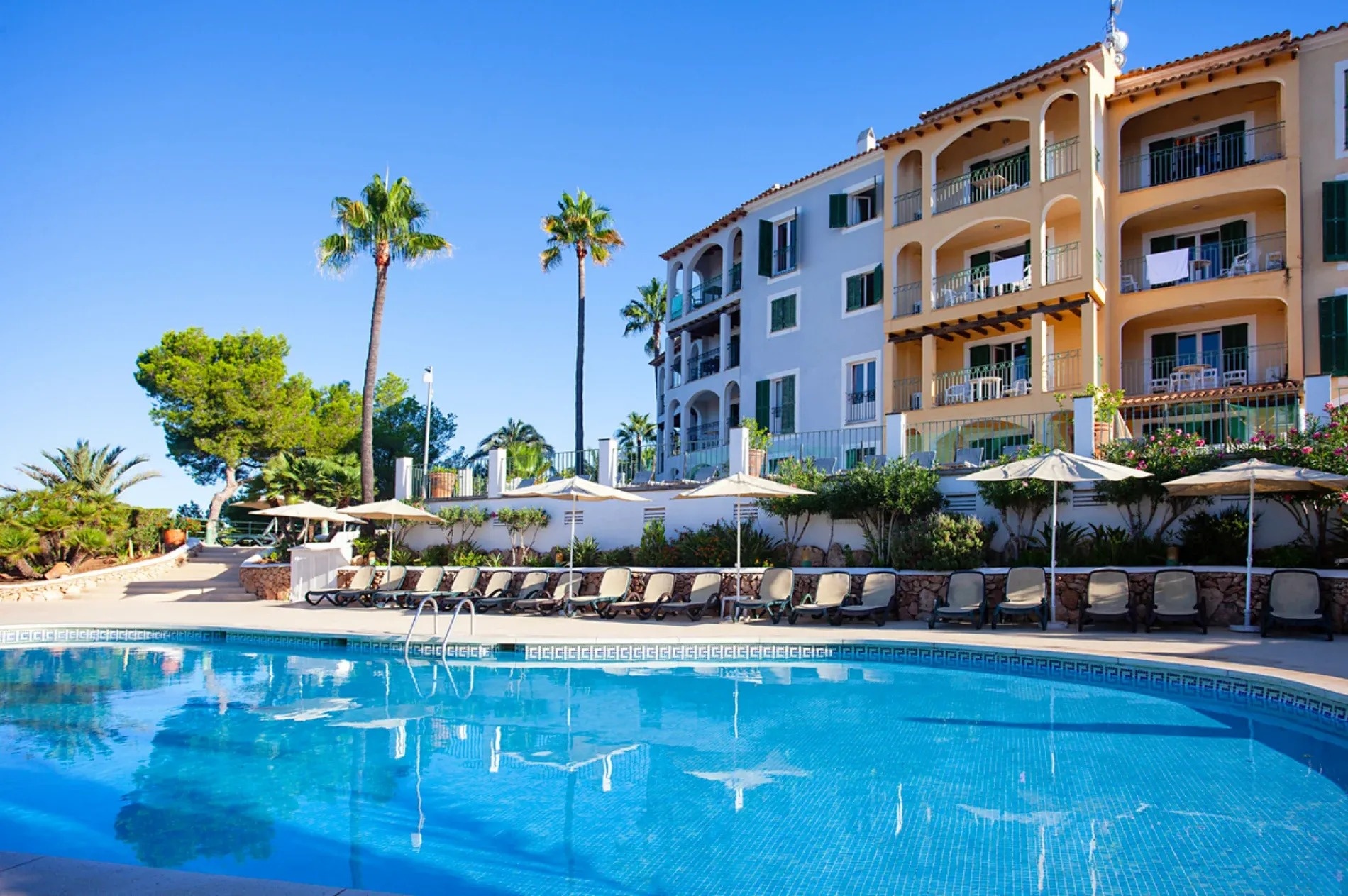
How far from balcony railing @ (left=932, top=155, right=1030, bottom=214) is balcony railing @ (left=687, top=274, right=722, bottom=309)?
9339 mm

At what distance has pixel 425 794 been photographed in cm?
660

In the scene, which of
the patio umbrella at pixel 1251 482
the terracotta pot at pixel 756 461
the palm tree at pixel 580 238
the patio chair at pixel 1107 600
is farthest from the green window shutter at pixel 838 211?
the patio chair at pixel 1107 600

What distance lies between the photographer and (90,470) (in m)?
28.4

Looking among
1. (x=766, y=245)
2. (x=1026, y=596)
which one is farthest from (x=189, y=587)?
(x=1026, y=596)

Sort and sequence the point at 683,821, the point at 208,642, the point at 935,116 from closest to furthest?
the point at 683,821 → the point at 208,642 → the point at 935,116

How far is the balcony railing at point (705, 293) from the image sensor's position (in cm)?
3183

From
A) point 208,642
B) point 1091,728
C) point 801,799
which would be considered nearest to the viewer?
point 801,799

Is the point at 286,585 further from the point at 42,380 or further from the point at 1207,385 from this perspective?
the point at 1207,385

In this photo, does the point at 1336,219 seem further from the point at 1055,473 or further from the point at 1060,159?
the point at 1055,473

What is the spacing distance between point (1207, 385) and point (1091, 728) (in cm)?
1531

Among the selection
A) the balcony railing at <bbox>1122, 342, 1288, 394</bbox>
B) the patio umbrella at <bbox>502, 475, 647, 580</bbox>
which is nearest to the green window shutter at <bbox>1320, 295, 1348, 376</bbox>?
the balcony railing at <bbox>1122, 342, 1288, 394</bbox>

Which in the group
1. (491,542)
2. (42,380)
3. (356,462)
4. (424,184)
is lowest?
(491,542)

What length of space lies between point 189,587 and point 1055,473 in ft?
69.1

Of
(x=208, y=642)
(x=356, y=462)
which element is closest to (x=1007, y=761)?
(x=208, y=642)
